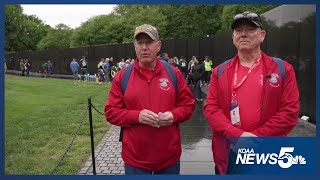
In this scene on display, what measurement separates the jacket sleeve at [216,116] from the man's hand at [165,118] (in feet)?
0.87

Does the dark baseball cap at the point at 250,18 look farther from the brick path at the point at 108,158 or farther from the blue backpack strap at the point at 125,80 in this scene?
the brick path at the point at 108,158

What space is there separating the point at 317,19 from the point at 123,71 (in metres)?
1.55

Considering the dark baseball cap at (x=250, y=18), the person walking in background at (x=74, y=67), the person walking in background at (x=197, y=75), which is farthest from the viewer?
the person walking in background at (x=197, y=75)

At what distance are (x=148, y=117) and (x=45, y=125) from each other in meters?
5.90

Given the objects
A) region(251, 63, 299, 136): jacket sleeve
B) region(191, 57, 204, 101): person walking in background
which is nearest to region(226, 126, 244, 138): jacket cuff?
region(251, 63, 299, 136): jacket sleeve

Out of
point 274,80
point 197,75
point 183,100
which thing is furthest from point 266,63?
point 197,75

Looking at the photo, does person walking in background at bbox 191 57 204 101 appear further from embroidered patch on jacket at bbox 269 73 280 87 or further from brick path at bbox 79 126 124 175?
embroidered patch on jacket at bbox 269 73 280 87

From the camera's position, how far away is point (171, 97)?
303 centimetres

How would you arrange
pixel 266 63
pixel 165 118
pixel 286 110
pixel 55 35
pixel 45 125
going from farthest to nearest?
pixel 55 35 < pixel 45 125 < pixel 165 118 < pixel 266 63 < pixel 286 110

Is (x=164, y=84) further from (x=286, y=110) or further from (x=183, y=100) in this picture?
(x=286, y=110)

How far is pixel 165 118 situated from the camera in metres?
2.94

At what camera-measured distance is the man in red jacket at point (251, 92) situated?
2.75 m

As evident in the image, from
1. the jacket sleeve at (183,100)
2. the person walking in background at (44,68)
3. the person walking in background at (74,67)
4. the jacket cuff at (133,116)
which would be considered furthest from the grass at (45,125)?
the jacket sleeve at (183,100)

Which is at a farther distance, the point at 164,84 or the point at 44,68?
the point at 44,68
